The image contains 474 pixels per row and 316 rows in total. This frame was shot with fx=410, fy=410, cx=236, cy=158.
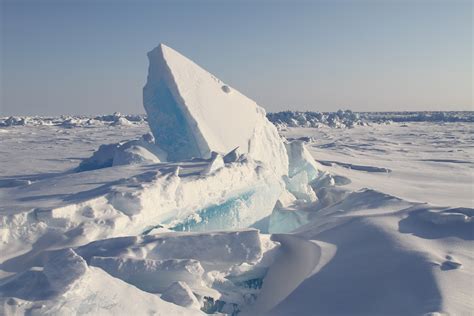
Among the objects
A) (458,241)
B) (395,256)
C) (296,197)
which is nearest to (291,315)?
(395,256)

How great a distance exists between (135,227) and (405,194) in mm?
6147

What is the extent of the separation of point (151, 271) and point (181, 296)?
483 mm

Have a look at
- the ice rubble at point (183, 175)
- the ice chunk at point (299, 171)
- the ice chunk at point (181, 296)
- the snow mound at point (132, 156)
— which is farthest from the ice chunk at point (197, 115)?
the ice chunk at point (181, 296)

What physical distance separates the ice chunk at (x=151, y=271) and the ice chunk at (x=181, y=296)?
283 millimetres

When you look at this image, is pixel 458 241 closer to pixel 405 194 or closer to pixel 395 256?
pixel 395 256

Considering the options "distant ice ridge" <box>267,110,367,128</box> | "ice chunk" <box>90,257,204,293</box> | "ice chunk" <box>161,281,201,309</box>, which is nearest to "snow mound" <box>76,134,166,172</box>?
"ice chunk" <box>90,257,204,293</box>

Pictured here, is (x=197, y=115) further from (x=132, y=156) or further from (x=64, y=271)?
(x=64, y=271)

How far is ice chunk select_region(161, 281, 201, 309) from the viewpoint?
299 centimetres

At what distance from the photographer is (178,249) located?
3852 millimetres

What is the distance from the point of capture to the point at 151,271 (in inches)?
134

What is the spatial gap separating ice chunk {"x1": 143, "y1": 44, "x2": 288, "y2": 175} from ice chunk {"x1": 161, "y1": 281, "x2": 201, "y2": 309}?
5038 millimetres

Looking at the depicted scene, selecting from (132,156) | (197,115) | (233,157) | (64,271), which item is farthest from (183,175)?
(64,271)

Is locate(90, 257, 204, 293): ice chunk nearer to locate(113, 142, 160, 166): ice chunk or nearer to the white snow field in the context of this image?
the white snow field

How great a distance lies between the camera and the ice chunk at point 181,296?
2.99 metres
